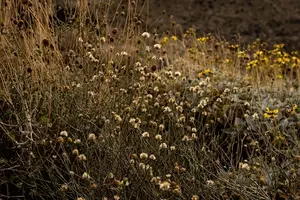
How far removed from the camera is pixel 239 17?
11258mm

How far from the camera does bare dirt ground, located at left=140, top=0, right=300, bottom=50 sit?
10805 millimetres

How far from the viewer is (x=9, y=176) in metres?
3.43

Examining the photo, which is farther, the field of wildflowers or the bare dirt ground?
the bare dirt ground

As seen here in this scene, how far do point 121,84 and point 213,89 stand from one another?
939mm

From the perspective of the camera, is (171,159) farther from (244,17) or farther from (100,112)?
(244,17)

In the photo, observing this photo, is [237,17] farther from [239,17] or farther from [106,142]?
[106,142]

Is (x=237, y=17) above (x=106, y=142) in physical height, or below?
below

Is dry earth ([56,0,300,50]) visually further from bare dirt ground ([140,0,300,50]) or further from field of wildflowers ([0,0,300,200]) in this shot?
field of wildflowers ([0,0,300,200])

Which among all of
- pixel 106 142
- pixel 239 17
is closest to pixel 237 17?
pixel 239 17

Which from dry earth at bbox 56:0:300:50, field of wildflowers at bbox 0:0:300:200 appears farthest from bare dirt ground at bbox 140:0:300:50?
field of wildflowers at bbox 0:0:300:200

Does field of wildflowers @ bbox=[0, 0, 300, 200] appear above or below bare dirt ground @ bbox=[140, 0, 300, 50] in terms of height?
above

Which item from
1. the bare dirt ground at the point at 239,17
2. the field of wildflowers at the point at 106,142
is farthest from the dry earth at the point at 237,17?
the field of wildflowers at the point at 106,142

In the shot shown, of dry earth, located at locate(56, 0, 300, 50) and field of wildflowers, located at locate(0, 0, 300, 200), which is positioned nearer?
field of wildflowers, located at locate(0, 0, 300, 200)

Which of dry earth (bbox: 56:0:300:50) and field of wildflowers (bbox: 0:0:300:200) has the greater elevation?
field of wildflowers (bbox: 0:0:300:200)
